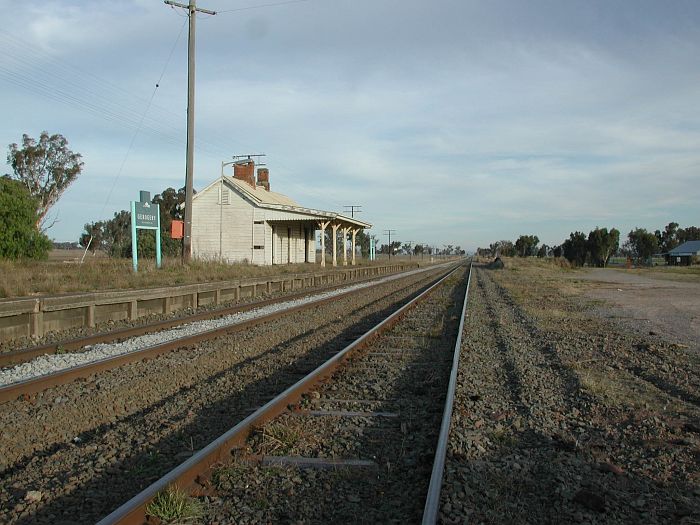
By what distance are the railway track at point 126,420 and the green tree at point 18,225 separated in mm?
17441

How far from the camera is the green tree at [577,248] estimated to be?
90000 mm

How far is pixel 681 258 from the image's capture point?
9781cm

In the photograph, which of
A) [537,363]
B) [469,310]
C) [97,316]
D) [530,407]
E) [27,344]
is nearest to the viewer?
[530,407]

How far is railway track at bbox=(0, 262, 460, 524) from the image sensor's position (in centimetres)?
390

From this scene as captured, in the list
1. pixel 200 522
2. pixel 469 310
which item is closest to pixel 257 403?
pixel 200 522

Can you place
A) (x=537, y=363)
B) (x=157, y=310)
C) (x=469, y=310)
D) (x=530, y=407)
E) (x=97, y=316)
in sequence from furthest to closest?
(x=469, y=310) → (x=157, y=310) → (x=97, y=316) → (x=537, y=363) → (x=530, y=407)

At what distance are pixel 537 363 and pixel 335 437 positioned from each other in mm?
4772

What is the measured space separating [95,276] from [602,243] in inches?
3207

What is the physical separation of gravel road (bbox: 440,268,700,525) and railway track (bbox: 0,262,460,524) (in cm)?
223

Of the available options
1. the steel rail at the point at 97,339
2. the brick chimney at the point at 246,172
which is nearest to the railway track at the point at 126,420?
the steel rail at the point at 97,339

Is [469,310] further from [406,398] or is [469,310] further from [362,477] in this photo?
[362,477]

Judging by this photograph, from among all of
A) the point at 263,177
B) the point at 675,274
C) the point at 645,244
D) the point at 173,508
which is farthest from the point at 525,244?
the point at 173,508

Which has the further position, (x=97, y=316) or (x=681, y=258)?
(x=681, y=258)

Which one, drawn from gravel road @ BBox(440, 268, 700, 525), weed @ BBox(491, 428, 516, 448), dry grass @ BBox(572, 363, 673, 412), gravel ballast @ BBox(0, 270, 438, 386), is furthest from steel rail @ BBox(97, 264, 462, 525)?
gravel ballast @ BBox(0, 270, 438, 386)
